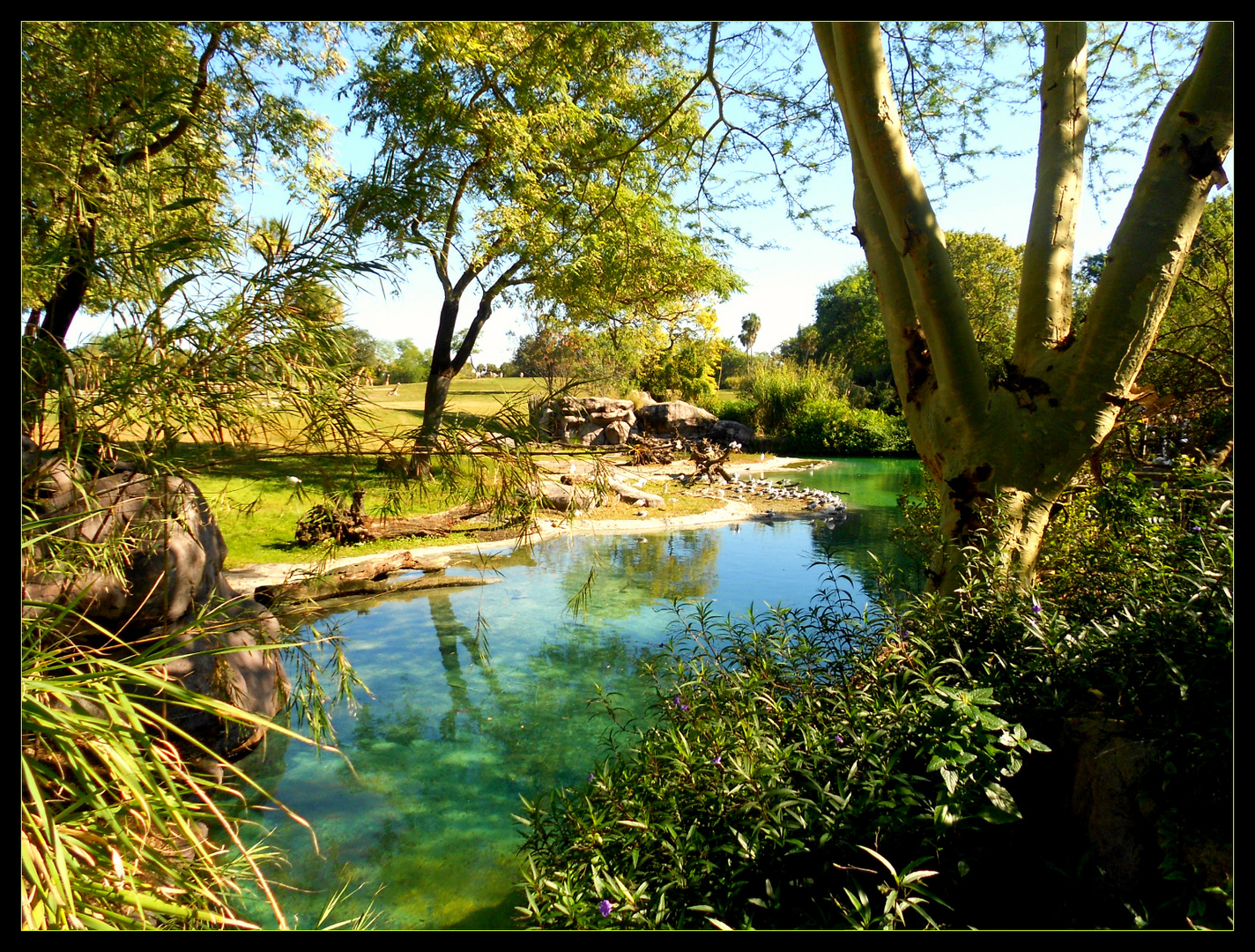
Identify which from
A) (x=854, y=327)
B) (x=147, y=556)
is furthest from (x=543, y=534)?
(x=854, y=327)

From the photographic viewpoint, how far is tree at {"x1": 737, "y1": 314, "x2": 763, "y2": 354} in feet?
170

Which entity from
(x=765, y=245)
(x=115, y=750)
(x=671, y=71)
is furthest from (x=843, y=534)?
(x=115, y=750)

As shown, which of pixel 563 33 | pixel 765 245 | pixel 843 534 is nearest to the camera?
pixel 563 33

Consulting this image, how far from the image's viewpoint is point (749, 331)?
53281 millimetres

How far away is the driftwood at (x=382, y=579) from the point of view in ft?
22.8

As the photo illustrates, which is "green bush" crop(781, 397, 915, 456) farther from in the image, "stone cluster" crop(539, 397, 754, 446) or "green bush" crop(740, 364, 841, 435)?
"stone cluster" crop(539, 397, 754, 446)

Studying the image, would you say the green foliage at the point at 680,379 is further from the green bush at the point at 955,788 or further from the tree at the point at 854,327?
the green bush at the point at 955,788

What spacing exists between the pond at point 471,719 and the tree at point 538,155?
11.7 ft

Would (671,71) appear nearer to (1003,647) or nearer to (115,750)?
(1003,647)

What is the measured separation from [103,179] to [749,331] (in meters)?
52.6

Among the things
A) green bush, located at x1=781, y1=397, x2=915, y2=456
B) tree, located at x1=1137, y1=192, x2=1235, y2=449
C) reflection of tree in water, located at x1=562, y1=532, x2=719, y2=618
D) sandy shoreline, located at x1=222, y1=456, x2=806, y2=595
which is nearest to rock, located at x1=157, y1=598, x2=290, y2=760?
sandy shoreline, located at x1=222, y1=456, x2=806, y2=595

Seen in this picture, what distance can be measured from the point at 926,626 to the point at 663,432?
17809mm

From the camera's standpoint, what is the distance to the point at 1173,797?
170 cm
